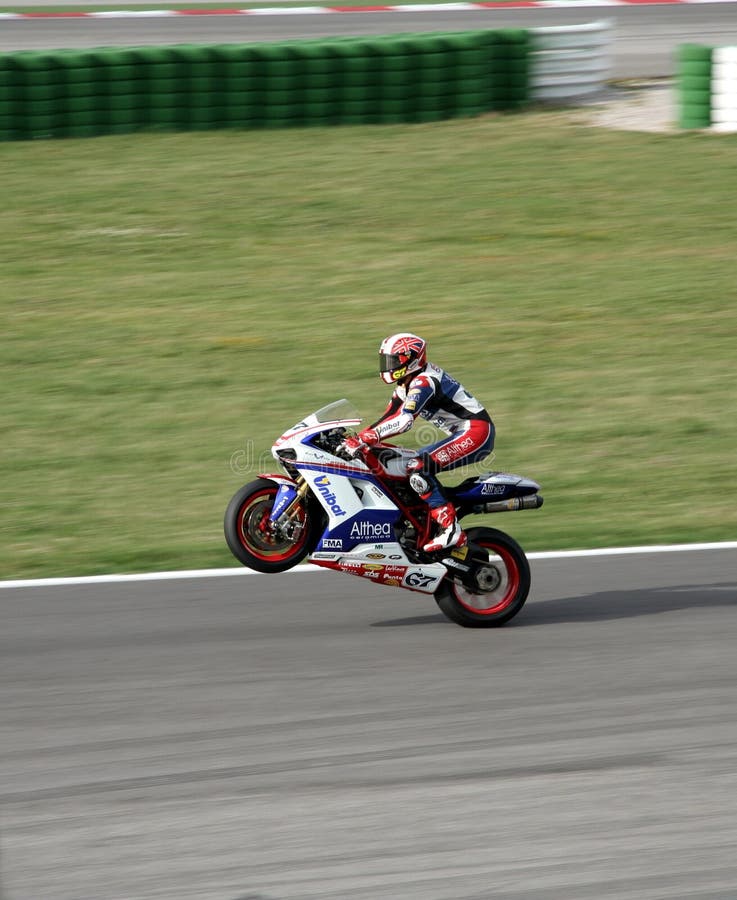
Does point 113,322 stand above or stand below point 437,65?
below

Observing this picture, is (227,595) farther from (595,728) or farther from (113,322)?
(113,322)

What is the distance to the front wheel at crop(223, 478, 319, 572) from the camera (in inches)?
304

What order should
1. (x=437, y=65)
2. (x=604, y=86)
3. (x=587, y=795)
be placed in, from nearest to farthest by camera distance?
(x=587, y=795) → (x=437, y=65) → (x=604, y=86)

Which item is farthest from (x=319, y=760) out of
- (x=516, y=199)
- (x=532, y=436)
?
(x=516, y=199)

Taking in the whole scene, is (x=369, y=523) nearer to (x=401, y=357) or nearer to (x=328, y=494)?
(x=328, y=494)

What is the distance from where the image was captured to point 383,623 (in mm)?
8438

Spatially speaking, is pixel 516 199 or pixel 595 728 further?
pixel 516 199

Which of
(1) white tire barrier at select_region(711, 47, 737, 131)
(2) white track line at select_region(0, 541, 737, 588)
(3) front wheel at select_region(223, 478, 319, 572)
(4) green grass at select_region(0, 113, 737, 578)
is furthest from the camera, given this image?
(1) white tire barrier at select_region(711, 47, 737, 131)

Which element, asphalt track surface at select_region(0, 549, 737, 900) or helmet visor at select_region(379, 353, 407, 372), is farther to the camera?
helmet visor at select_region(379, 353, 407, 372)

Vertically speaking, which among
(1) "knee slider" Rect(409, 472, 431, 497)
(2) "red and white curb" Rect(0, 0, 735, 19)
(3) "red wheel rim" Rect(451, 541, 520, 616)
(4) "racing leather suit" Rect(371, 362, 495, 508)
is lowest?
(3) "red wheel rim" Rect(451, 541, 520, 616)

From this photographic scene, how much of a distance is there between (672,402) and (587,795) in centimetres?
794

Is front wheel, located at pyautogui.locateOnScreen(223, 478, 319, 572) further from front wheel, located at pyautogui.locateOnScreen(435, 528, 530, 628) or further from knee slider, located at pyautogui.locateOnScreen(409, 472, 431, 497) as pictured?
front wheel, located at pyautogui.locateOnScreen(435, 528, 530, 628)

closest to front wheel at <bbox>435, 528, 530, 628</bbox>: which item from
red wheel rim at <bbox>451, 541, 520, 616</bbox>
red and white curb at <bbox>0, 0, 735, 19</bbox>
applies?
red wheel rim at <bbox>451, 541, 520, 616</bbox>

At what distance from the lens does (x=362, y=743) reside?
6.64m
